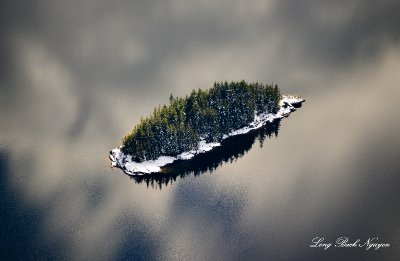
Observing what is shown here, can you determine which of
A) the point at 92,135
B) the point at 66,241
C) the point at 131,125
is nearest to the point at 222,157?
the point at 131,125

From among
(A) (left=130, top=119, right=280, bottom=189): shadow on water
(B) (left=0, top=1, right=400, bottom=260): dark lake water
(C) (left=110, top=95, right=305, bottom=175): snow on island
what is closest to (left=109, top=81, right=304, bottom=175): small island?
(C) (left=110, top=95, right=305, bottom=175): snow on island

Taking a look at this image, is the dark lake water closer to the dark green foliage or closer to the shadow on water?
the shadow on water

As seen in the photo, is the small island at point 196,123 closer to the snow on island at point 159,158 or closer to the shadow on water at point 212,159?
the snow on island at point 159,158

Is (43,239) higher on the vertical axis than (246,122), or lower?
lower

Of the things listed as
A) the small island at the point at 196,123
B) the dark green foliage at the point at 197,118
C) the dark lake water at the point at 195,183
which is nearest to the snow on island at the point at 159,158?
the small island at the point at 196,123

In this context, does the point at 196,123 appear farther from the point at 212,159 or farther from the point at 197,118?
the point at 212,159

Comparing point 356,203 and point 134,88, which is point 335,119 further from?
point 134,88

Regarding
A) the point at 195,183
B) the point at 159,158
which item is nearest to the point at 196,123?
the point at 159,158
